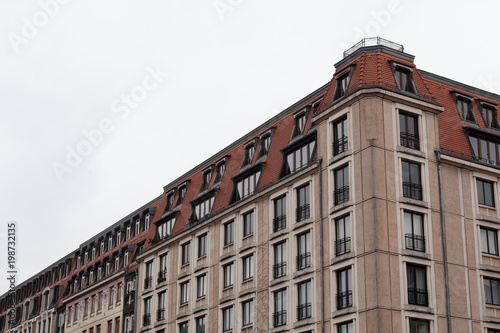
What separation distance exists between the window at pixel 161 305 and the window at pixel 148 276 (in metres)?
2.39

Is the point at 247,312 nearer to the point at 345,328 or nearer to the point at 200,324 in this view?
the point at 200,324

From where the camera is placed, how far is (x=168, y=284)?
69.2 m

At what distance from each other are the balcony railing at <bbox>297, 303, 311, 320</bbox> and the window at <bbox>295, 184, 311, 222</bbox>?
5963mm

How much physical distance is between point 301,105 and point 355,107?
9867 millimetres

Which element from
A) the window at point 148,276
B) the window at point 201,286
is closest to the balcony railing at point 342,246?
the window at point 201,286

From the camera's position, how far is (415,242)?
1911 inches

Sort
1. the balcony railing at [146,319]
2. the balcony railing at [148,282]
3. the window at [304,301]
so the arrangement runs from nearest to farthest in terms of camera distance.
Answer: the window at [304,301], the balcony railing at [146,319], the balcony railing at [148,282]

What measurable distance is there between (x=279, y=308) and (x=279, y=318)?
681 millimetres

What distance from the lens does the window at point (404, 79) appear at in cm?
5234

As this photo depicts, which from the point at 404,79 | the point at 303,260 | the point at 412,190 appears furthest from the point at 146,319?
the point at 404,79

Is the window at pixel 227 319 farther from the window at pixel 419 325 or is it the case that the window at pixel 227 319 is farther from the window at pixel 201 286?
the window at pixel 419 325

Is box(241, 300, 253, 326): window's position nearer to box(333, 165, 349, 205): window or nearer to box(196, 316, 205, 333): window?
box(196, 316, 205, 333): window

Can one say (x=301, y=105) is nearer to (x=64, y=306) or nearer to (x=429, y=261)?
(x=429, y=261)

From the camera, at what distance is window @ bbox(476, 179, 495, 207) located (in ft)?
173
